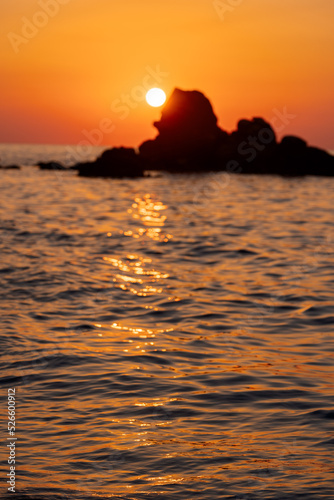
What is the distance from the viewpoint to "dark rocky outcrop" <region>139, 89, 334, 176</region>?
9200 cm

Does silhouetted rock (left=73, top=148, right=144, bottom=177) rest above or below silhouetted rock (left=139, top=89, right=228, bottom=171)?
below

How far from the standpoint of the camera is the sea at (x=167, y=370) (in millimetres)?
6691

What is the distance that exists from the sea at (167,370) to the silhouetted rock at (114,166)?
168 feet

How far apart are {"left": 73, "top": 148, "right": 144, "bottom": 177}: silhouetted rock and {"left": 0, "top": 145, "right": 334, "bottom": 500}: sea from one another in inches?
2020

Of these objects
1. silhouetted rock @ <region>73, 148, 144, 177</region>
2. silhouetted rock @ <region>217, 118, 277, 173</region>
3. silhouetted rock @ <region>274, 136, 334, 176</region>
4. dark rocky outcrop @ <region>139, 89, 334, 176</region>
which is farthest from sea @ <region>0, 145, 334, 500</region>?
silhouetted rock @ <region>217, 118, 277, 173</region>

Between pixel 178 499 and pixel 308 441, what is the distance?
6.55 ft

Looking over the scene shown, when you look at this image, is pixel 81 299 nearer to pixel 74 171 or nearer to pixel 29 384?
pixel 29 384

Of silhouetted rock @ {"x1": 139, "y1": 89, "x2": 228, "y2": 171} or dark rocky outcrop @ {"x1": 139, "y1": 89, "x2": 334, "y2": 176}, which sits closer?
dark rocky outcrop @ {"x1": 139, "y1": 89, "x2": 334, "y2": 176}

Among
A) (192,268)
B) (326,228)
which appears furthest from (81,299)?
(326,228)

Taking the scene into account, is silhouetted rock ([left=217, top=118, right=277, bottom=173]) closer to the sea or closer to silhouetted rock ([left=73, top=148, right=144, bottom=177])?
silhouetted rock ([left=73, top=148, right=144, bottom=177])

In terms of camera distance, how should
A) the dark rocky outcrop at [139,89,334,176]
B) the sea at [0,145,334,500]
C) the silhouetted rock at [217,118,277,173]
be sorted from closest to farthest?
the sea at [0,145,334,500] → the dark rocky outcrop at [139,89,334,176] → the silhouetted rock at [217,118,277,173]

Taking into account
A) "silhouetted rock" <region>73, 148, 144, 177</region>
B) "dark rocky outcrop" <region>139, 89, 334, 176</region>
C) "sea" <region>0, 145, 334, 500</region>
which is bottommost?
"sea" <region>0, 145, 334, 500</region>

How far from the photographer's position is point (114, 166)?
76.2 m

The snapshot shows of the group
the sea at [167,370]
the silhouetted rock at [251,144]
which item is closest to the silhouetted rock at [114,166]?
the silhouetted rock at [251,144]
